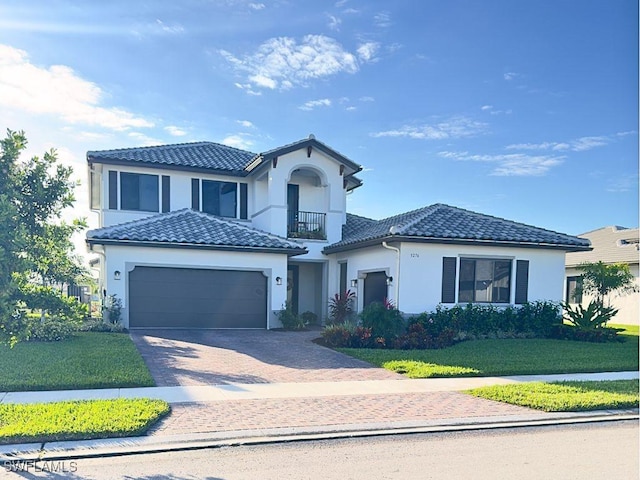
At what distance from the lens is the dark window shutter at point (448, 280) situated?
1525cm

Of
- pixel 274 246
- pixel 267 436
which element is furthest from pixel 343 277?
pixel 267 436

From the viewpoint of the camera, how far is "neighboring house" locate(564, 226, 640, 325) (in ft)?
76.4

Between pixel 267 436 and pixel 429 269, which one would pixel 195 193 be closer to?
pixel 429 269

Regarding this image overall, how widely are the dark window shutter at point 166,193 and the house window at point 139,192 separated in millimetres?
285

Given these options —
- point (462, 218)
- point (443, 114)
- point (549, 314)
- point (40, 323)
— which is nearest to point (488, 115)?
point (443, 114)

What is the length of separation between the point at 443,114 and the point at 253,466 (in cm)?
1346

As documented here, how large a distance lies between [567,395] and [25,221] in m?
8.91

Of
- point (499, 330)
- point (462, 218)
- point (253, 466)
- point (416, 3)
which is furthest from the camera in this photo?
point (462, 218)

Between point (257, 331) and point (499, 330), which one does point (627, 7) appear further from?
point (257, 331)

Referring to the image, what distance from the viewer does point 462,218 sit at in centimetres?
1716

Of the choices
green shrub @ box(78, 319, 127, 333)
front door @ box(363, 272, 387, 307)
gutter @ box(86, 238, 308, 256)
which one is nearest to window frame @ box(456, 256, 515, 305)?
front door @ box(363, 272, 387, 307)

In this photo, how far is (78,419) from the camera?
588cm

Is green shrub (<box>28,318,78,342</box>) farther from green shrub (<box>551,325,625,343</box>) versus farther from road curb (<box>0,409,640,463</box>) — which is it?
green shrub (<box>551,325,625,343</box>)

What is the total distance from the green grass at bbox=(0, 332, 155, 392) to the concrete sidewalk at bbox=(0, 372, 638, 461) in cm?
36
